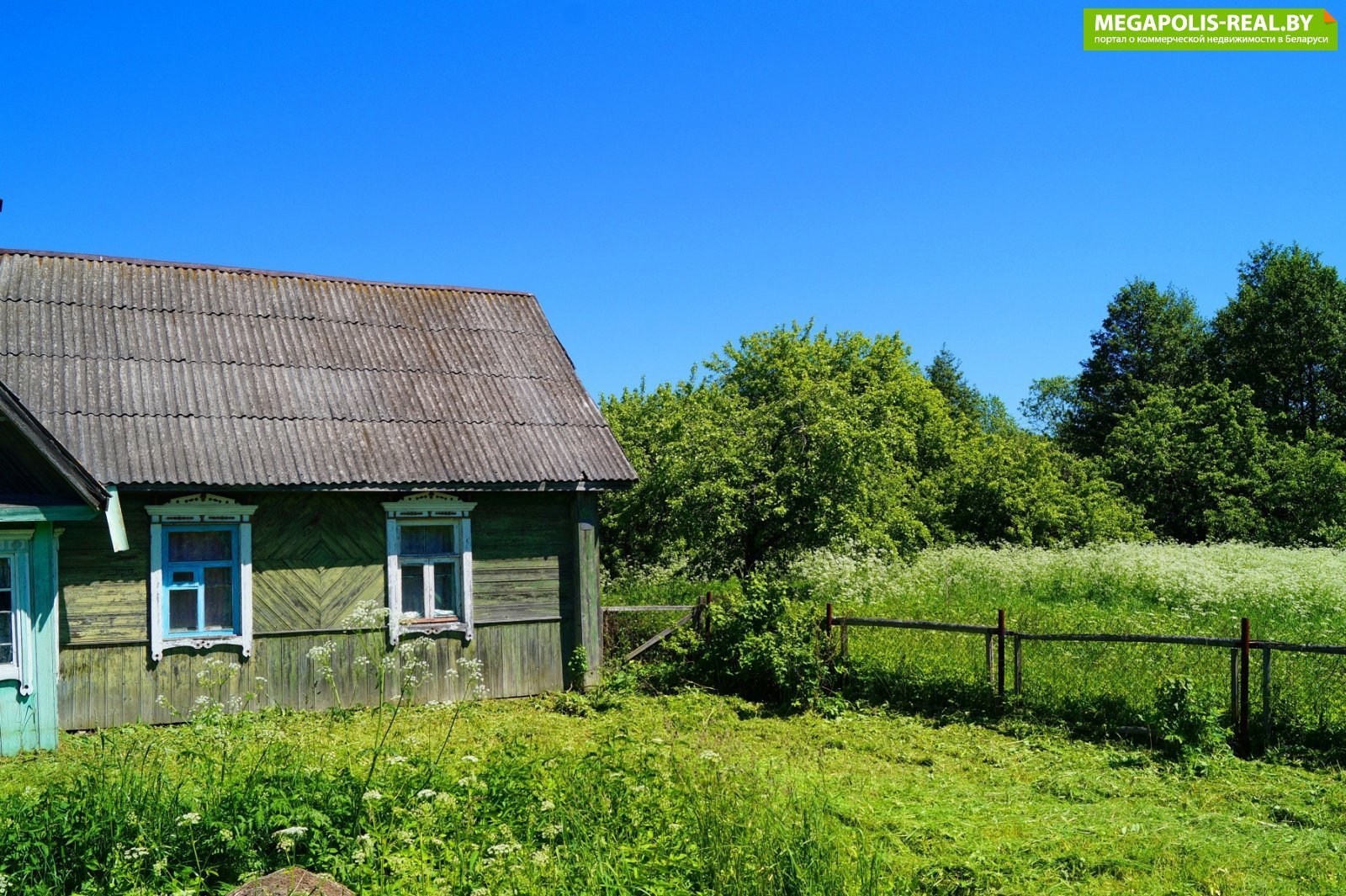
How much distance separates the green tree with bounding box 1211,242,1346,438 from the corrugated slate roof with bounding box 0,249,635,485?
3393cm

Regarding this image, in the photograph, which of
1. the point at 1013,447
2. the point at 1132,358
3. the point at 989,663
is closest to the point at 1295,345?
the point at 1132,358

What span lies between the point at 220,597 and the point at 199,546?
0.67m

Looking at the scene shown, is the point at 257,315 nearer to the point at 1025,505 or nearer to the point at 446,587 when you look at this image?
the point at 446,587

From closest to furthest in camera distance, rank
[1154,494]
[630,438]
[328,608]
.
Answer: [328,608], [630,438], [1154,494]

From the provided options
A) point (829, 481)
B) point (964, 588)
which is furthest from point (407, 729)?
point (964, 588)

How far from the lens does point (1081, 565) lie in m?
22.2

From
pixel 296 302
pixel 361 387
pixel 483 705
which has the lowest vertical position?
pixel 483 705

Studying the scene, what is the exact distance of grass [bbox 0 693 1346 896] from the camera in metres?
5.36

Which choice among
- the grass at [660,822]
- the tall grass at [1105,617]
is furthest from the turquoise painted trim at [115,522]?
the tall grass at [1105,617]

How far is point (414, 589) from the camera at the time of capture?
43.2ft

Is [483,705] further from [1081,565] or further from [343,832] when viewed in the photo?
[1081,565]

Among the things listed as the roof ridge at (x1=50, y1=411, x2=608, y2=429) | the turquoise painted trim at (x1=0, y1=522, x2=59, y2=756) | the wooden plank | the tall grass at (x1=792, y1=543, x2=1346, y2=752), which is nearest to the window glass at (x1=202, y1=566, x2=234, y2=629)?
the turquoise painted trim at (x1=0, y1=522, x2=59, y2=756)

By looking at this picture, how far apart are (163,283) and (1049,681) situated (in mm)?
13051

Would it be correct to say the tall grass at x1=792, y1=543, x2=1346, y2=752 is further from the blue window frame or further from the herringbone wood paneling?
the blue window frame
